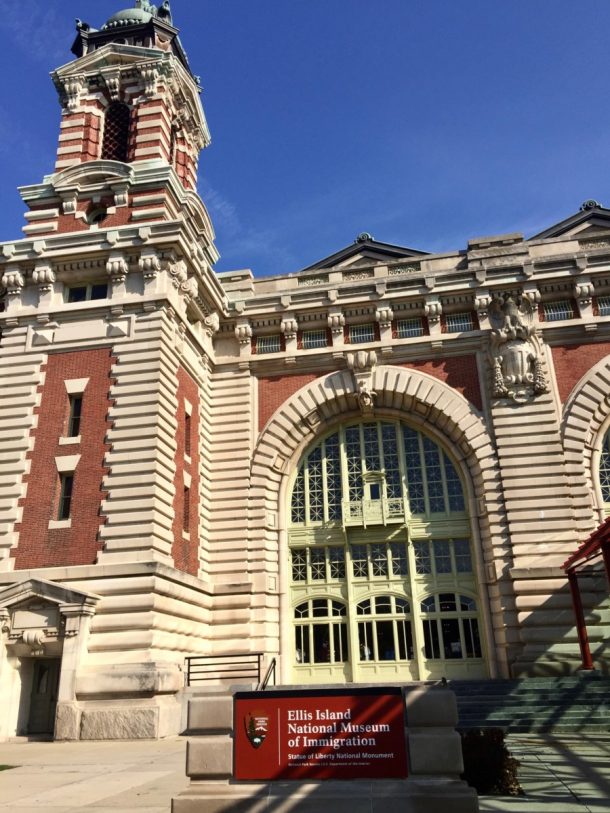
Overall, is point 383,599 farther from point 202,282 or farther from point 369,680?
point 202,282

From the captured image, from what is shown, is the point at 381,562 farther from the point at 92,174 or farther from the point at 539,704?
the point at 92,174

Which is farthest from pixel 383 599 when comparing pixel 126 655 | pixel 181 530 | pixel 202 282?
pixel 202 282

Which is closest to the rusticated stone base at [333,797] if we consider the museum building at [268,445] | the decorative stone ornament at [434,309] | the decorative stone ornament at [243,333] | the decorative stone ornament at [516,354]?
the museum building at [268,445]

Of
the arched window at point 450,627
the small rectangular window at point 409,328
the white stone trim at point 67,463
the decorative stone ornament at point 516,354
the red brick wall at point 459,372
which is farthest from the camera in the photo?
the small rectangular window at point 409,328

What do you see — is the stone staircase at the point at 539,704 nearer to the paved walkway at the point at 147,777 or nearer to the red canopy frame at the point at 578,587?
the red canopy frame at the point at 578,587

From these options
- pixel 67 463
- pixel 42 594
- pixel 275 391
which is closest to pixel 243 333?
pixel 275 391

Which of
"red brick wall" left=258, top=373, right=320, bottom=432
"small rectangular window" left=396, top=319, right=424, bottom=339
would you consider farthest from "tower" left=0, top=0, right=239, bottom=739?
"small rectangular window" left=396, top=319, right=424, bottom=339

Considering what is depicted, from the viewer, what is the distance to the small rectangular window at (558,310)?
84.8 ft

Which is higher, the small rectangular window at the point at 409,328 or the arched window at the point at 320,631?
the small rectangular window at the point at 409,328

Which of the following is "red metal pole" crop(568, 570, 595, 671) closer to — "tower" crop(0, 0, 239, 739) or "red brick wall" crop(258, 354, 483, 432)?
"red brick wall" crop(258, 354, 483, 432)

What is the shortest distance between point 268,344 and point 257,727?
21.4 m

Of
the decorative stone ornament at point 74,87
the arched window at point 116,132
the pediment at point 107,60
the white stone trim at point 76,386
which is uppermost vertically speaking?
the pediment at point 107,60

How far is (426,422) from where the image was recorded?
26094 millimetres

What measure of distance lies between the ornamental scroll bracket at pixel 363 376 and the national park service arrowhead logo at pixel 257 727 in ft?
62.7
